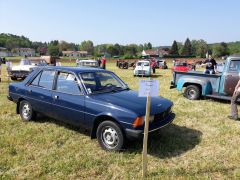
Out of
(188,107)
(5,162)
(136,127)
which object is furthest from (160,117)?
(188,107)

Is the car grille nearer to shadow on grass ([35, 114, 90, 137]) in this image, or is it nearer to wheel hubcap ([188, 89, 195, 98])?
shadow on grass ([35, 114, 90, 137])

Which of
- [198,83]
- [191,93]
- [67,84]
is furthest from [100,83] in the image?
[191,93]

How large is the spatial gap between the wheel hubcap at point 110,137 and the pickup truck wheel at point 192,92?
244 inches

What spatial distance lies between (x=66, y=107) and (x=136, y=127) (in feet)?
5.91

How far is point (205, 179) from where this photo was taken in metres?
4.03

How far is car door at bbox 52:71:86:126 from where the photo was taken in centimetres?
534

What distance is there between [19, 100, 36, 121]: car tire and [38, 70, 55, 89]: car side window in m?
0.77

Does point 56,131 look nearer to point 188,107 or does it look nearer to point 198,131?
point 198,131

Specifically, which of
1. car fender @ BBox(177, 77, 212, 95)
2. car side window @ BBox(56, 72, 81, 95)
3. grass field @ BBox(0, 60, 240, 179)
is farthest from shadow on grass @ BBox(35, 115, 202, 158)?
car fender @ BBox(177, 77, 212, 95)

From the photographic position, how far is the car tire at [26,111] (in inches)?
263

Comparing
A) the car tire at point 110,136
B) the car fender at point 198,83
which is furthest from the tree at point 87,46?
the car tire at point 110,136

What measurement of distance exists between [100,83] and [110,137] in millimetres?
1427

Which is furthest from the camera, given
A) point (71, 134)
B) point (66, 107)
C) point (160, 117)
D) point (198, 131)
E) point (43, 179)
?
point (198, 131)

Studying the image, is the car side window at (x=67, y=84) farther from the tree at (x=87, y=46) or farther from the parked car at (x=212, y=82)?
the tree at (x=87, y=46)
